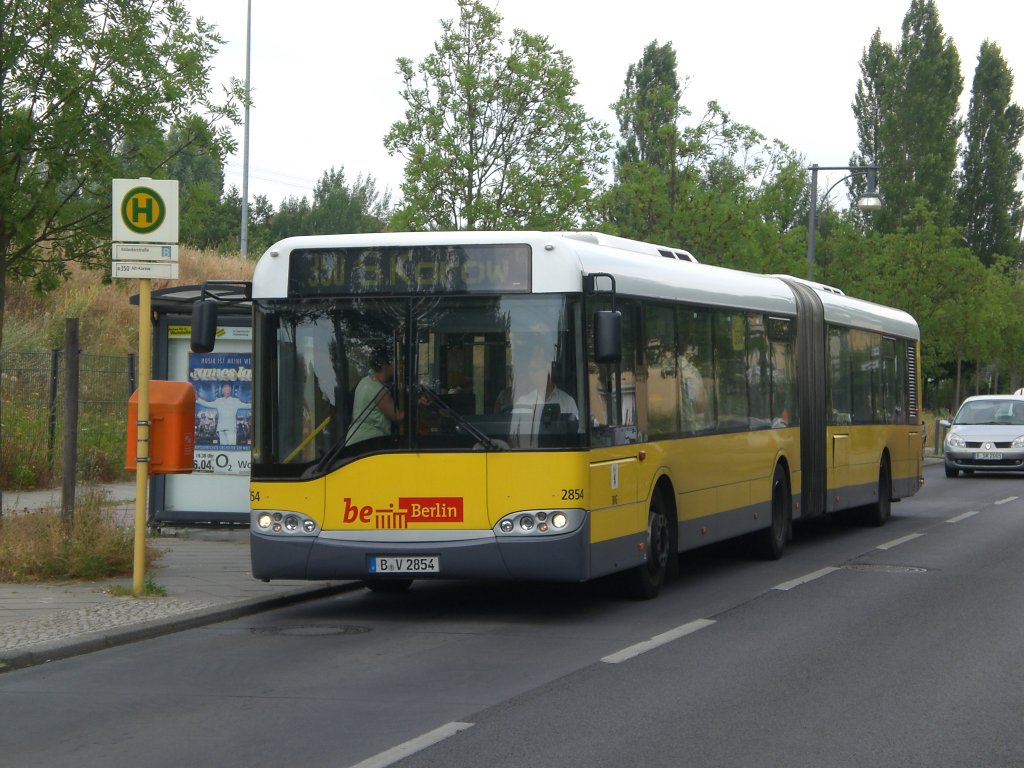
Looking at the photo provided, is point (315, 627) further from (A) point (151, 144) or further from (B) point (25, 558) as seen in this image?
(A) point (151, 144)

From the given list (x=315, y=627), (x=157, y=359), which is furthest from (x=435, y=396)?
(x=157, y=359)

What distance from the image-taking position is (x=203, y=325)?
454 inches

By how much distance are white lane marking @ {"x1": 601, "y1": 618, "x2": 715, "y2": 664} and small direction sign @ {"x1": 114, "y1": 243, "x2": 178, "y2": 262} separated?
4.80 m

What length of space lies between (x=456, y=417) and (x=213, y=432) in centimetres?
712

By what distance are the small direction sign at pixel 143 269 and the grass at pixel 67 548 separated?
258 cm

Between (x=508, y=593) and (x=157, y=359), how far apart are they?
6237mm

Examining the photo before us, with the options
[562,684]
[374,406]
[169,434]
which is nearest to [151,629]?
[169,434]

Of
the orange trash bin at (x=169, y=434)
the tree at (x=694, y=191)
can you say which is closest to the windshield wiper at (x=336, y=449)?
the orange trash bin at (x=169, y=434)

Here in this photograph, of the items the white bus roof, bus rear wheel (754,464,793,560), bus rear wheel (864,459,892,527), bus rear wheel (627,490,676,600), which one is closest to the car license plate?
bus rear wheel (864,459,892,527)

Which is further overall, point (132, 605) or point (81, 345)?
point (81, 345)

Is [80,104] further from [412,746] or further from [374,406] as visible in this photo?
[412,746]

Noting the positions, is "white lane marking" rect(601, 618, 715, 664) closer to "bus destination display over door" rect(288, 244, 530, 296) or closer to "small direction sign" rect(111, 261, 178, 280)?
"bus destination display over door" rect(288, 244, 530, 296)

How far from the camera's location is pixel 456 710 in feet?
26.0

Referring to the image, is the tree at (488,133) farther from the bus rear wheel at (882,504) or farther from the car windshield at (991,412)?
the car windshield at (991,412)
